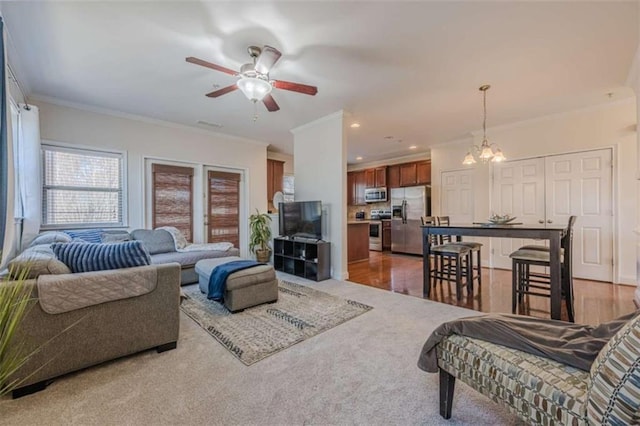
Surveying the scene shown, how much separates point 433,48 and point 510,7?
0.65m

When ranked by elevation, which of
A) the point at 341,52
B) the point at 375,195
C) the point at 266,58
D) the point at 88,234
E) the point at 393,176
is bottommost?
the point at 88,234

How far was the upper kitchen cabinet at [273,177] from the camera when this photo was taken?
680 cm

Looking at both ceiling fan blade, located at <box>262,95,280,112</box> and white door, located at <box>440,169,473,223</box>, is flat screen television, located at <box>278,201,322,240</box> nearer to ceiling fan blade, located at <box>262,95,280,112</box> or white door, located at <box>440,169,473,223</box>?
ceiling fan blade, located at <box>262,95,280,112</box>

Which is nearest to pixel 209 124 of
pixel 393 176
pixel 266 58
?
pixel 266 58

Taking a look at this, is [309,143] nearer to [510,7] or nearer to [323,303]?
[323,303]

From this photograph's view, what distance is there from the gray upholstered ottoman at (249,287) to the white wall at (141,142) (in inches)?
98.3

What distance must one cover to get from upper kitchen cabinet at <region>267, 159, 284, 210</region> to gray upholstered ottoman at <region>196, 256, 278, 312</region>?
3603 millimetres

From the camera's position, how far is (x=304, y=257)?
4574 mm

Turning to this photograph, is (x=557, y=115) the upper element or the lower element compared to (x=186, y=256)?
upper

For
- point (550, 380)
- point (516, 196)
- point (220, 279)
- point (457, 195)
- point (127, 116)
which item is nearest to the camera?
point (550, 380)

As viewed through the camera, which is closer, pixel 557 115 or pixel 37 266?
pixel 37 266

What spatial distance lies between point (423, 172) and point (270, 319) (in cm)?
574

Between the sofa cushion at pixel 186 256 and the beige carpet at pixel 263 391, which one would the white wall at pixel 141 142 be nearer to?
the sofa cushion at pixel 186 256

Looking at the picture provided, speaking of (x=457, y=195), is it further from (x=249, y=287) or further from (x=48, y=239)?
(x=48, y=239)
